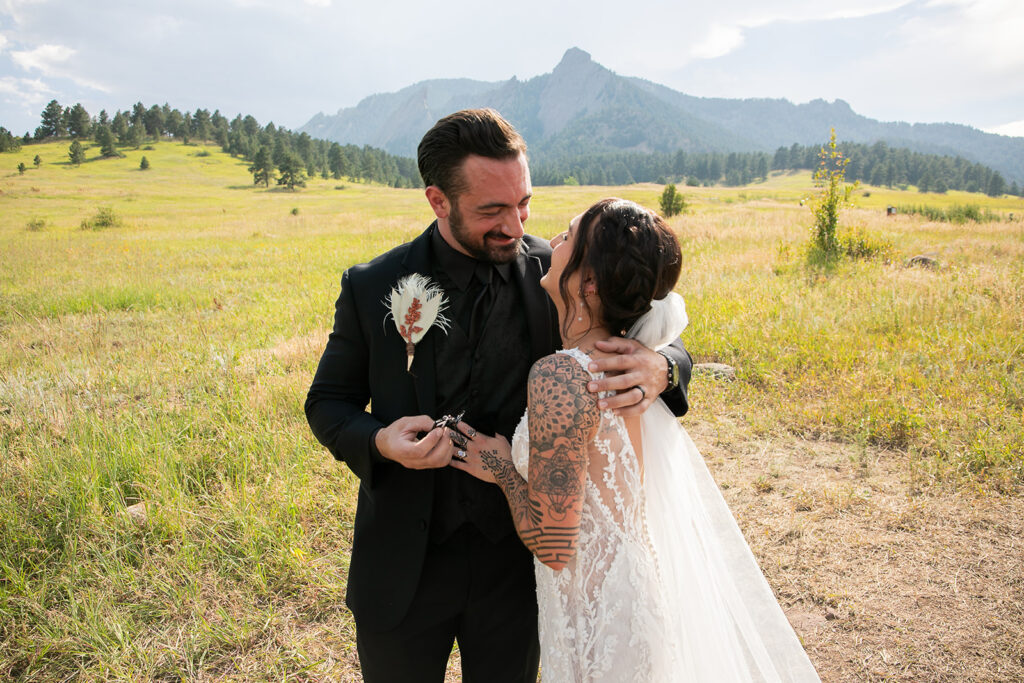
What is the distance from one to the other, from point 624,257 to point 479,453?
34.9 inches

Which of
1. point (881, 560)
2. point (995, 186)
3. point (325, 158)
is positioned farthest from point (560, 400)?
point (995, 186)

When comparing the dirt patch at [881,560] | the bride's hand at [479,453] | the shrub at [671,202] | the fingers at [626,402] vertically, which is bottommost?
the dirt patch at [881,560]

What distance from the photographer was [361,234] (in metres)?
28.5

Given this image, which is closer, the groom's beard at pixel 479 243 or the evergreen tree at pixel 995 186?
the groom's beard at pixel 479 243

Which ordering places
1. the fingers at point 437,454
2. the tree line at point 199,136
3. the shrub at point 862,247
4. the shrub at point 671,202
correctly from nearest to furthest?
the fingers at point 437,454
the shrub at point 862,247
the shrub at point 671,202
the tree line at point 199,136

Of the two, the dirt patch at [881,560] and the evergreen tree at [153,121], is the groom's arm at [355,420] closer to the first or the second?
the dirt patch at [881,560]

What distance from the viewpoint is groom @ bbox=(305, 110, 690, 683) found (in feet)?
7.01

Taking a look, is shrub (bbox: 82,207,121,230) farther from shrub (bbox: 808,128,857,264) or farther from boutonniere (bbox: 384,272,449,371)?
boutonniere (bbox: 384,272,449,371)

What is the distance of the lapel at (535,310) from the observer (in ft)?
7.56

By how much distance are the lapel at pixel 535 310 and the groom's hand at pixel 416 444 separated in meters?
0.61

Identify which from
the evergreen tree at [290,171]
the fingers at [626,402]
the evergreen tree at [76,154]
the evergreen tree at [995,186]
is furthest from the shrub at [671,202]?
the evergreen tree at [995,186]

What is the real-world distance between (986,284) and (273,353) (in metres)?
13.5

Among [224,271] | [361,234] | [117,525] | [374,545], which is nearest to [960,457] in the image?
[374,545]

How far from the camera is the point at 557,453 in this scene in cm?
174
